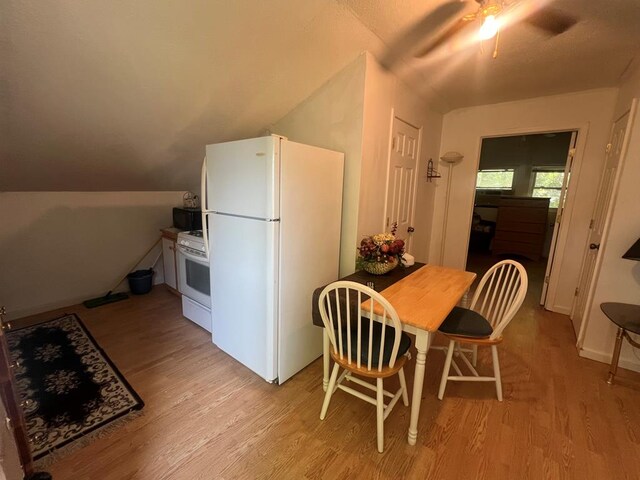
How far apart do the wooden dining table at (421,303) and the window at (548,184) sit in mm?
5327

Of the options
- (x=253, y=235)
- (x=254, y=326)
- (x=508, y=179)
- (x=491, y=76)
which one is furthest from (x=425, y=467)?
(x=508, y=179)

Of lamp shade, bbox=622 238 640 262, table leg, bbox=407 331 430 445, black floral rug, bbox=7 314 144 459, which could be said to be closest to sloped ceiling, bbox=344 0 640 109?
lamp shade, bbox=622 238 640 262

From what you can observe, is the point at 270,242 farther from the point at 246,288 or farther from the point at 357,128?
the point at 357,128

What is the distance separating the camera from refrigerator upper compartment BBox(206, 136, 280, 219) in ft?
5.61

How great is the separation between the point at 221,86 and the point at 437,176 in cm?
275

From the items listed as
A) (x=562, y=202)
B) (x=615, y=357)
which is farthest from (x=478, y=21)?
(x=615, y=357)

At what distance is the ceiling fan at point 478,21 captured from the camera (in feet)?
4.81

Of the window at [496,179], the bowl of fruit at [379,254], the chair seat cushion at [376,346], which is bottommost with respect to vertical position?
the chair seat cushion at [376,346]

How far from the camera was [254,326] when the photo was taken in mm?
2029

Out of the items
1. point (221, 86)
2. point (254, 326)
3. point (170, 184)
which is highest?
point (221, 86)

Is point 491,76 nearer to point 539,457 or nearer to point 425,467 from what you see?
point 539,457

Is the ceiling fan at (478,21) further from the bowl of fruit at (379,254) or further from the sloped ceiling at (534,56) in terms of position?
the bowl of fruit at (379,254)

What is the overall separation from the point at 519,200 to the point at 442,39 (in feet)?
15.4

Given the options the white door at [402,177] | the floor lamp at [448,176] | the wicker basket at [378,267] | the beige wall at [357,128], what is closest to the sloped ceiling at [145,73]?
the beige wall at [357,128]
